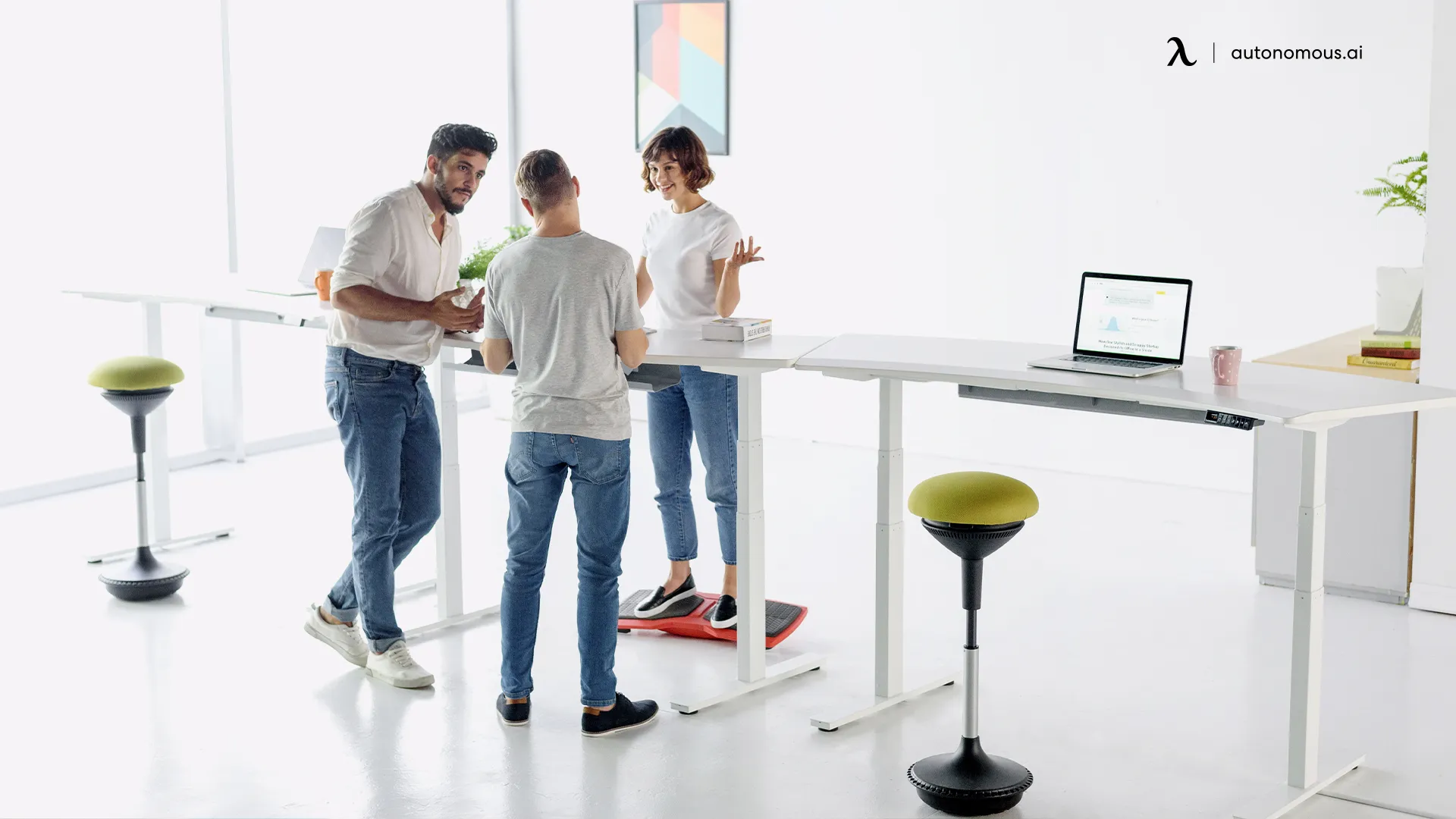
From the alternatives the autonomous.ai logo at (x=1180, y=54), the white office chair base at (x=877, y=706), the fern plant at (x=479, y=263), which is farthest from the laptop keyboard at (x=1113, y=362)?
the autonomous.ai logo at (x=1180, y=54)

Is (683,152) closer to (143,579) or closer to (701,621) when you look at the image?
Result: (701,621)

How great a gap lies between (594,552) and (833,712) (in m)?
0.78

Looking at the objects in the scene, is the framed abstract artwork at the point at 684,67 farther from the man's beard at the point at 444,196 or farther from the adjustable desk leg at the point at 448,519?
the man's beard at the point at 444,196

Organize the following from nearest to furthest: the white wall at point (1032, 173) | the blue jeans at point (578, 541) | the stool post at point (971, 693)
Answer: the stool post at point (971, 693), the blue jeans at point (578, 541), the white wall at point (1032, 173)

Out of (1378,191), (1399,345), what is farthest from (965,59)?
(1399,345)

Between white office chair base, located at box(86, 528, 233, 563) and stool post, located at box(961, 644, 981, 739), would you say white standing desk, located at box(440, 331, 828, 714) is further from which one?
white office chair base, located at box(86, 528, 233, 563)

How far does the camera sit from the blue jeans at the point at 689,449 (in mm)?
4293

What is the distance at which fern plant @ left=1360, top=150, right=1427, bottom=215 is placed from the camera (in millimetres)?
5066

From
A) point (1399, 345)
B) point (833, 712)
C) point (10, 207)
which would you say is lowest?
point (833, 712)

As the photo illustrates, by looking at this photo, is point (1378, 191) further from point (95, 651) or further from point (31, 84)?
point (31, 84)

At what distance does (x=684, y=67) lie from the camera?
747cm

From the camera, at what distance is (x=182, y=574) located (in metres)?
4.96

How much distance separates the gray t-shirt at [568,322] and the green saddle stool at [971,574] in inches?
31.7

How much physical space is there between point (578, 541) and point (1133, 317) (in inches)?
56.9
